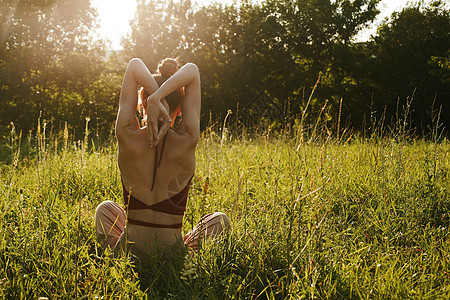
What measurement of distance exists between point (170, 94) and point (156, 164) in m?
0.52

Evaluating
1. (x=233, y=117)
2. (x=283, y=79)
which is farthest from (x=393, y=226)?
(x=283, y=79)

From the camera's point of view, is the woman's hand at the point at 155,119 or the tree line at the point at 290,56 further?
the tree line at the point at 290,56

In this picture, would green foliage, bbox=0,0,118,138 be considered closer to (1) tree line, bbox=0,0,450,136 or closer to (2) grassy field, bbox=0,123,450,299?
(1) tree line, bbox=0,0,450,136

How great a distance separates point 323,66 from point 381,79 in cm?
290

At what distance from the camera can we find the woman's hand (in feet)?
6.72

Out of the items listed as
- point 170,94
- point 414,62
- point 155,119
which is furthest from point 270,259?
point 414,62

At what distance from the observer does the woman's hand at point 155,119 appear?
2.05 meters

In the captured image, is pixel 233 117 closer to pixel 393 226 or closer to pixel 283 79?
pixel 283 79

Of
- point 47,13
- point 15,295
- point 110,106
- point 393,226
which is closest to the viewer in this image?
point 15,295

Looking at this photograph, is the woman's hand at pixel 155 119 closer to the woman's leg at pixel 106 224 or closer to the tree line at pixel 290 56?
Answer: the woman's leg at pixel 106 224

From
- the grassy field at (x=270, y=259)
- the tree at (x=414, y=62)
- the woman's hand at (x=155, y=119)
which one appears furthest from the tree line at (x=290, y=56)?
the woman's hand at (x=155, y=119)

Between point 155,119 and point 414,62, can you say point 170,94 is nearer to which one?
point 155,119

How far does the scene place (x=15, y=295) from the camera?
192 centimetres


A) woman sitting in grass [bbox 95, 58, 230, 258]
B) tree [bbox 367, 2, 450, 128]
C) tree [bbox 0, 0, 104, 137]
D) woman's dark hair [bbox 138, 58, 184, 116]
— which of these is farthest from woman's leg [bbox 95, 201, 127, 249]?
tree [bbox 367, 2, 450, 128]
